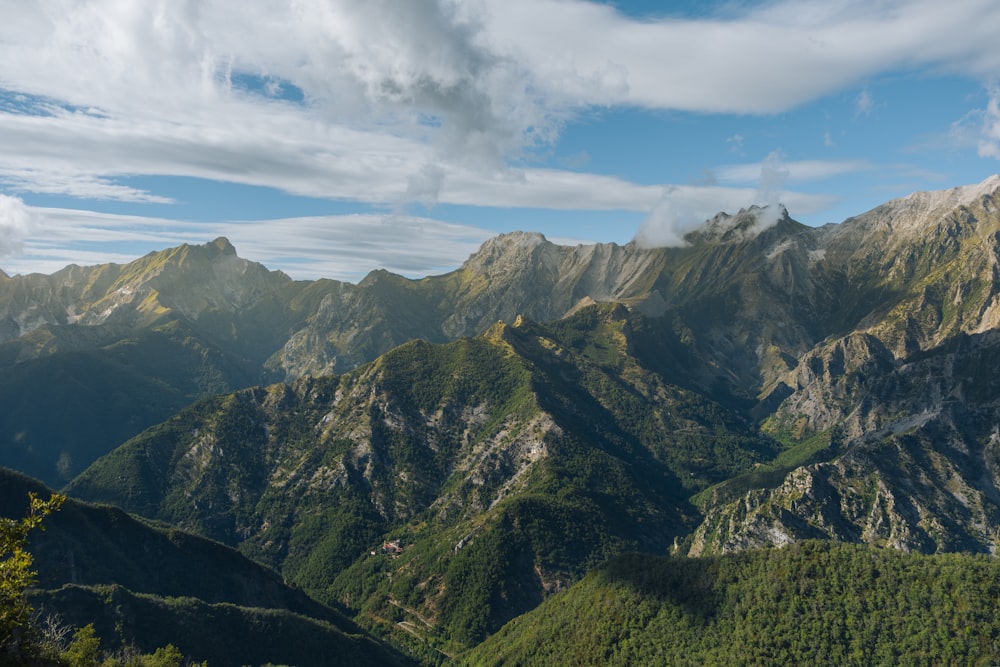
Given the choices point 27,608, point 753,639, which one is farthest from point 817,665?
point 27,608

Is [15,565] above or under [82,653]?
above

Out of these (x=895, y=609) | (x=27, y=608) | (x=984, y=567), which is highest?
(x=27, y=608)

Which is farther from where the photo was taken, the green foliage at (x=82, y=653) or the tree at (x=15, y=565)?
the green foliage at (x=82, y=653)

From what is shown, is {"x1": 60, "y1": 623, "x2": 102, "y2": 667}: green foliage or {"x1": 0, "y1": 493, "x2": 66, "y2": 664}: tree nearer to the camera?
{"x1": 0, "y1": 493, "x2": 66, "y2": 664}: tree

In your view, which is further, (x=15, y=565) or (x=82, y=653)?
(x=82, y=653)

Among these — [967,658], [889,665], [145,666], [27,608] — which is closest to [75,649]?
A: [27,608]

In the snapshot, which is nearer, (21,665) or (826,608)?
(21,665)

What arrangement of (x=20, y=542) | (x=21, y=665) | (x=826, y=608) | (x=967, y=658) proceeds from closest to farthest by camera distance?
1. (x=20, y=542)
2. (x=21, y=665)
3. (x=967, y=658)
4. (x=826, y=608)

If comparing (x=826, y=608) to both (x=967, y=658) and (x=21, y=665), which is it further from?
(x=21, y=665)

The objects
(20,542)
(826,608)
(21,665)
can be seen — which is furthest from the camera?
(826,608)

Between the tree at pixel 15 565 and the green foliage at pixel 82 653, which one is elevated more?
the tree at pixel 15 565

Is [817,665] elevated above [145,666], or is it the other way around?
[145,666]
